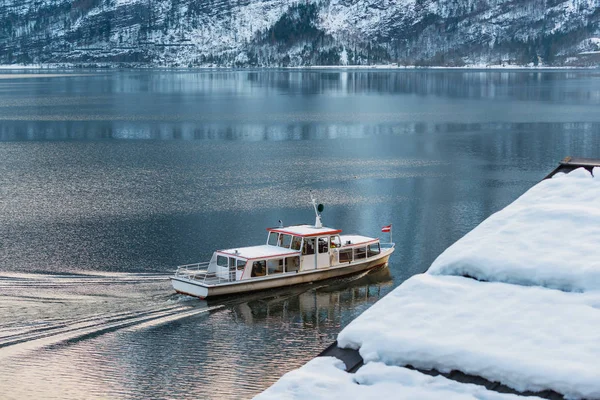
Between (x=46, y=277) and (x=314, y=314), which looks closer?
(x=314, y=314)

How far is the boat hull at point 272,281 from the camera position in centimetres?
4181

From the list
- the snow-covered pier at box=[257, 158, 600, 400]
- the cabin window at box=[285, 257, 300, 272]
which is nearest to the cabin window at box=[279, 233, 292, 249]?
the cabin window at box=[285, 257, 300, 272]

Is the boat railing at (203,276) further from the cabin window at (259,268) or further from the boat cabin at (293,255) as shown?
the cabin window at (259,268)

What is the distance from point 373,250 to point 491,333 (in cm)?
3618

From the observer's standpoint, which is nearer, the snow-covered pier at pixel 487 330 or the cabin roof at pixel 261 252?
the snow-covered pier at pixel 487 330

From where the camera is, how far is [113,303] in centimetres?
3981

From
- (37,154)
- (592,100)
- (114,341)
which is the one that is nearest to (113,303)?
(114,341)

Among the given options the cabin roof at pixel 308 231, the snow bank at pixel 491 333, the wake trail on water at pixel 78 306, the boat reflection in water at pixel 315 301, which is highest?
the snow bank at pixel 491 333

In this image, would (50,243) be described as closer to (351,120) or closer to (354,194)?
(354,194)

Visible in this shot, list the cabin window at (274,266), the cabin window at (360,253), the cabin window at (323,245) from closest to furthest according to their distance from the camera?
the cabin window at (274,266) → the cabin window at (323,245) → the cabin window at (360,253)

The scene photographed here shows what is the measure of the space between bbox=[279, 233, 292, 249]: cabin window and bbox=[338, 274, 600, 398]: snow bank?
3179cm

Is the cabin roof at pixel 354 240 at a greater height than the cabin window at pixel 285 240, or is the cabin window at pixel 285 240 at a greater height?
the cabin window at pixel 285 240

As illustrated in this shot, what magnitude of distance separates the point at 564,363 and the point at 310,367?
3.91 metres

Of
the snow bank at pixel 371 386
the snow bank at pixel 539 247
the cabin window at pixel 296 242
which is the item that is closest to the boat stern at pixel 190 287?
the cabin window at pixel 296 242
